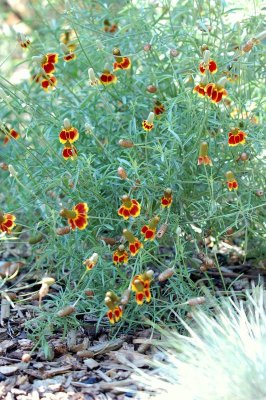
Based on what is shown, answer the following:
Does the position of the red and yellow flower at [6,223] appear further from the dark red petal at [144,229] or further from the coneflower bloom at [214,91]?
the coneflower bloom at [214,91]

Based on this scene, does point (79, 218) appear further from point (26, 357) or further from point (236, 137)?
point (236, 137)

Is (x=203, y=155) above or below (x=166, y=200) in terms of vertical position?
above

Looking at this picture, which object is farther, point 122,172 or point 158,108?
point 158,108

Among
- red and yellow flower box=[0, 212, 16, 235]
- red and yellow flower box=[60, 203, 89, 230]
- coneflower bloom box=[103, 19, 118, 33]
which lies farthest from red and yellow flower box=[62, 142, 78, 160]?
A: coneflower bloom box=[103, 19, 118, 33]

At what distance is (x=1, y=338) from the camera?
3.40 meters

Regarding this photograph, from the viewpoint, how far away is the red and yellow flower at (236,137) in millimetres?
3107

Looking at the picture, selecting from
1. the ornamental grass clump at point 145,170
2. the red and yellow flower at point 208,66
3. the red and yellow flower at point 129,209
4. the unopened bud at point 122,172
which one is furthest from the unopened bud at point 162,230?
the red and yellow flower at point 208,66

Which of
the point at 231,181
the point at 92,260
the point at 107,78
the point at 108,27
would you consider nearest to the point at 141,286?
the point at 92,260

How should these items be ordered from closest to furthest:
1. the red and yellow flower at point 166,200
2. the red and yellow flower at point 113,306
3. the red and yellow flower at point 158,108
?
the red and yellow flower at point 113,306 < the red and yellow flower at point 166,200 < the red and yellow flower at point 158,108

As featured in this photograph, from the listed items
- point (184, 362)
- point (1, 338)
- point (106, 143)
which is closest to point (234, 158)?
point (106, 143)

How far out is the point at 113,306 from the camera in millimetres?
2930

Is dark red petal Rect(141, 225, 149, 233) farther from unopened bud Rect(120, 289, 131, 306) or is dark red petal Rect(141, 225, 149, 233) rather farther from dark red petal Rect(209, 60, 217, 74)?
dark red petal Rect(209, 60, 217, 74)

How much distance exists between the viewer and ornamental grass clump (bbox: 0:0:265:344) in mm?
3125

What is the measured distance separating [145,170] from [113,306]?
69 centimetres
